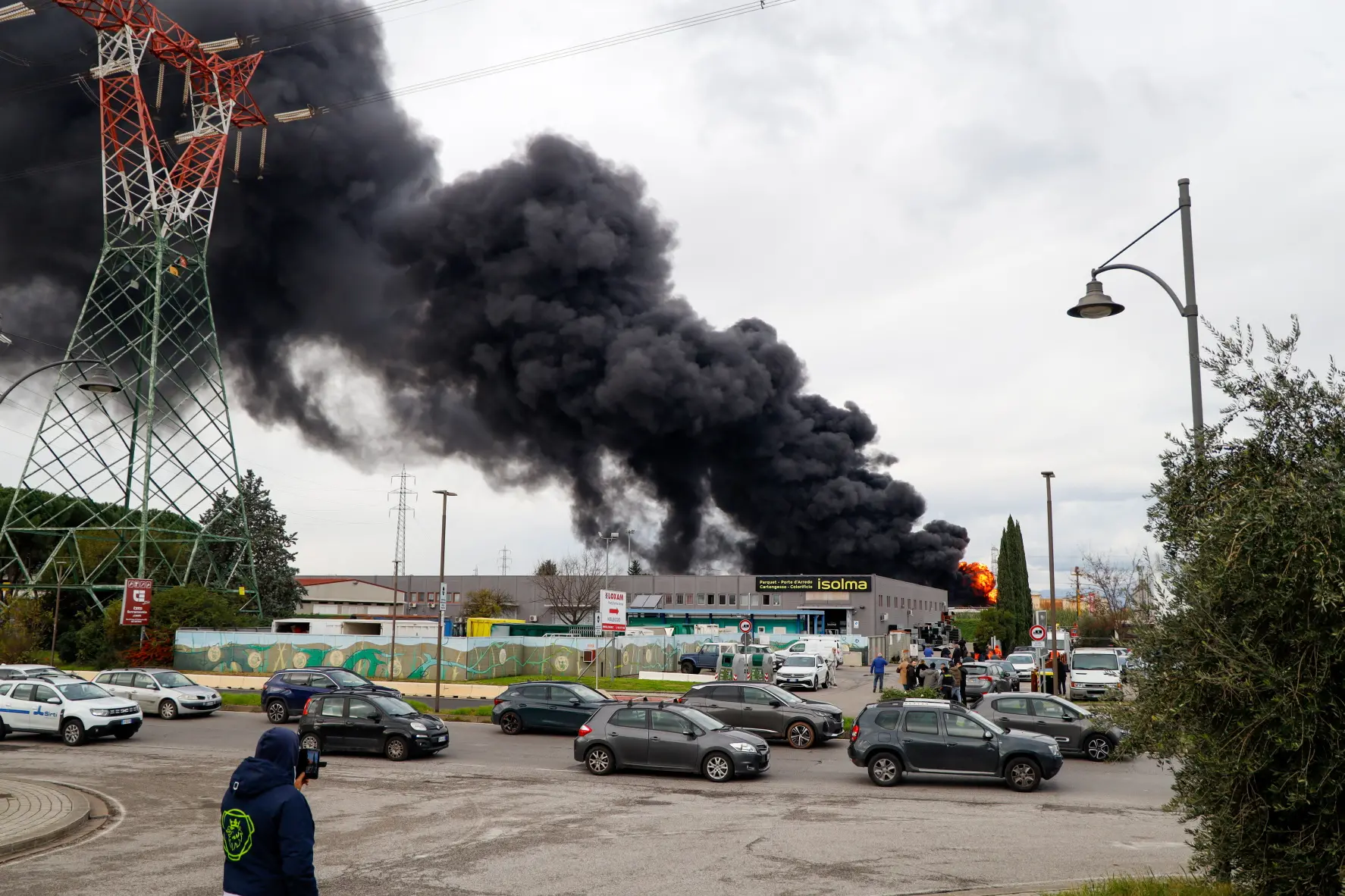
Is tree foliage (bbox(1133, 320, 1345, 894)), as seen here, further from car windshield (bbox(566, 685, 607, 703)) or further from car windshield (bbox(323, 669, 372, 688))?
car windshield (bbox(323, 669, 372, 688))

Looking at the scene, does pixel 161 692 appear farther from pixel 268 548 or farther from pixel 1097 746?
pixel 268 548

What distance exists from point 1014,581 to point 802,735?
5126 cm

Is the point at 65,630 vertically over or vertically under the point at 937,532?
under

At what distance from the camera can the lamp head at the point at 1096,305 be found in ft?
36.0

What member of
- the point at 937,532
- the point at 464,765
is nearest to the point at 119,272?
the point at 464,765

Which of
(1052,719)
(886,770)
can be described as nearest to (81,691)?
(886,770)

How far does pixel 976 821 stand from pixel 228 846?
427 inches

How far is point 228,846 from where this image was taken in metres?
5.07

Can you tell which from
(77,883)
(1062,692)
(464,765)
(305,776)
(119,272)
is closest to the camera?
(305,776)

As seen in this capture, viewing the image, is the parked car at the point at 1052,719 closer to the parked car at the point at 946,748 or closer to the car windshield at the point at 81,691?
the parked car at the point at 946,748

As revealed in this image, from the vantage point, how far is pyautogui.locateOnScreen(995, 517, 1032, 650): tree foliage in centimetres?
6800

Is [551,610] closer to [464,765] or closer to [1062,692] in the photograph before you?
[1062,692]

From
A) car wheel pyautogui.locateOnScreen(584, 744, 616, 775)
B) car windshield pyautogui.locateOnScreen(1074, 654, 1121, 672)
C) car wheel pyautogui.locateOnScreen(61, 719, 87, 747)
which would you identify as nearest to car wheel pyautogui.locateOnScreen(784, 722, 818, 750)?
car wheel pyautogui.locateOnScreen(584, 744, 616, 775)

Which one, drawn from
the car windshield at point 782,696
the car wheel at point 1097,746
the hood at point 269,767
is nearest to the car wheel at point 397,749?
the car windshield at point 782,696
